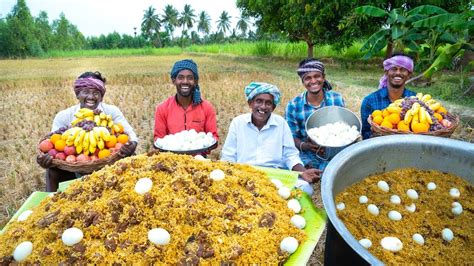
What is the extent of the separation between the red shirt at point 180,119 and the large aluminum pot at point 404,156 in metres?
1.97

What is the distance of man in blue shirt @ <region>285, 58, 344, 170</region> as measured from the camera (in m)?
3.44

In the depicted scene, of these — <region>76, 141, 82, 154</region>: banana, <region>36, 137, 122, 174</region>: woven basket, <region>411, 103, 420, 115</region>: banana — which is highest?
<region>411, 103, 420, 115</region>: banana

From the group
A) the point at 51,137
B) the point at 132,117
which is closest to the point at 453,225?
the point at 51,137

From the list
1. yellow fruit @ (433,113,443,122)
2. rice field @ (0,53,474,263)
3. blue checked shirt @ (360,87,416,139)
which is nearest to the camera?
yellow fruit @ (433,113,443,122)

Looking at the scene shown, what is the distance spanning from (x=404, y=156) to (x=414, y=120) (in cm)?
103

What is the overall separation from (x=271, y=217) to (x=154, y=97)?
7.94 metres

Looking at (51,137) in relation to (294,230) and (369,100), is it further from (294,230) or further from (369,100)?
(369,100)

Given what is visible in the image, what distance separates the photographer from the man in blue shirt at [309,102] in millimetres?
3443

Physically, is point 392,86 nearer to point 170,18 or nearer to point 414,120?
point 414,120

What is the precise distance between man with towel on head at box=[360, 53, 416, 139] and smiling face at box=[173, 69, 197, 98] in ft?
6.43

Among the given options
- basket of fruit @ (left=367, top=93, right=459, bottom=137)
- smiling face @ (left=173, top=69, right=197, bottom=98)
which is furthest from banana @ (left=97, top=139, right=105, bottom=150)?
basket of fruit @ (left=367, top=93, right=459, bottom=137)

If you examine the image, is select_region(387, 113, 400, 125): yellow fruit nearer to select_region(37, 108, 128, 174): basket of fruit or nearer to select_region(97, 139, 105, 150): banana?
select_region(37, 108, 128, 174): basket of fruit

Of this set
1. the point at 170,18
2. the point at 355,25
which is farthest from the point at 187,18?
the point at 355,25

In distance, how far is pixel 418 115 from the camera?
285cm
